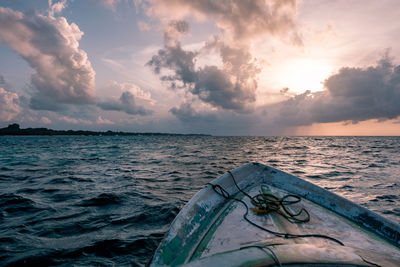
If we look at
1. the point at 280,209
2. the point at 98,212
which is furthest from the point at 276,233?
the point at 98,212

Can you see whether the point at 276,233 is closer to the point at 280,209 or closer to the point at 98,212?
the point at 280,209

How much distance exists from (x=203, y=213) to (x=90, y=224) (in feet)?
9.31

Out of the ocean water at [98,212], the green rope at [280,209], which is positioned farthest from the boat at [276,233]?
the ocean water at [98,212]

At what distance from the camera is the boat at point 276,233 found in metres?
1.73

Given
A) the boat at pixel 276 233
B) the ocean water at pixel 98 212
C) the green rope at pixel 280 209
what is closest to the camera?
the boat at pixel 276 233

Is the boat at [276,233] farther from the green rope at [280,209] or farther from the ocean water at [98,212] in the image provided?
the ocean water at [98,212]

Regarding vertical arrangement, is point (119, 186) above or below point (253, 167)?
below

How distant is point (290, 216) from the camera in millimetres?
3506

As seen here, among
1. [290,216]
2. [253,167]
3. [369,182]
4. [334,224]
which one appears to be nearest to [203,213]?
[290,216]

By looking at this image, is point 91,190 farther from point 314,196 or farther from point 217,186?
point 314,196

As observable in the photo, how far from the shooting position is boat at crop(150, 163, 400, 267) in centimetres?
173

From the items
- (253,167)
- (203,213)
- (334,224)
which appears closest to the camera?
(334,224)

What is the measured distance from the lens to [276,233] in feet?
9.36

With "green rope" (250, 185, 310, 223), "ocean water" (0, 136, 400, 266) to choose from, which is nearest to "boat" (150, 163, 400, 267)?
"green rope" (250, 185, 310, 223)
